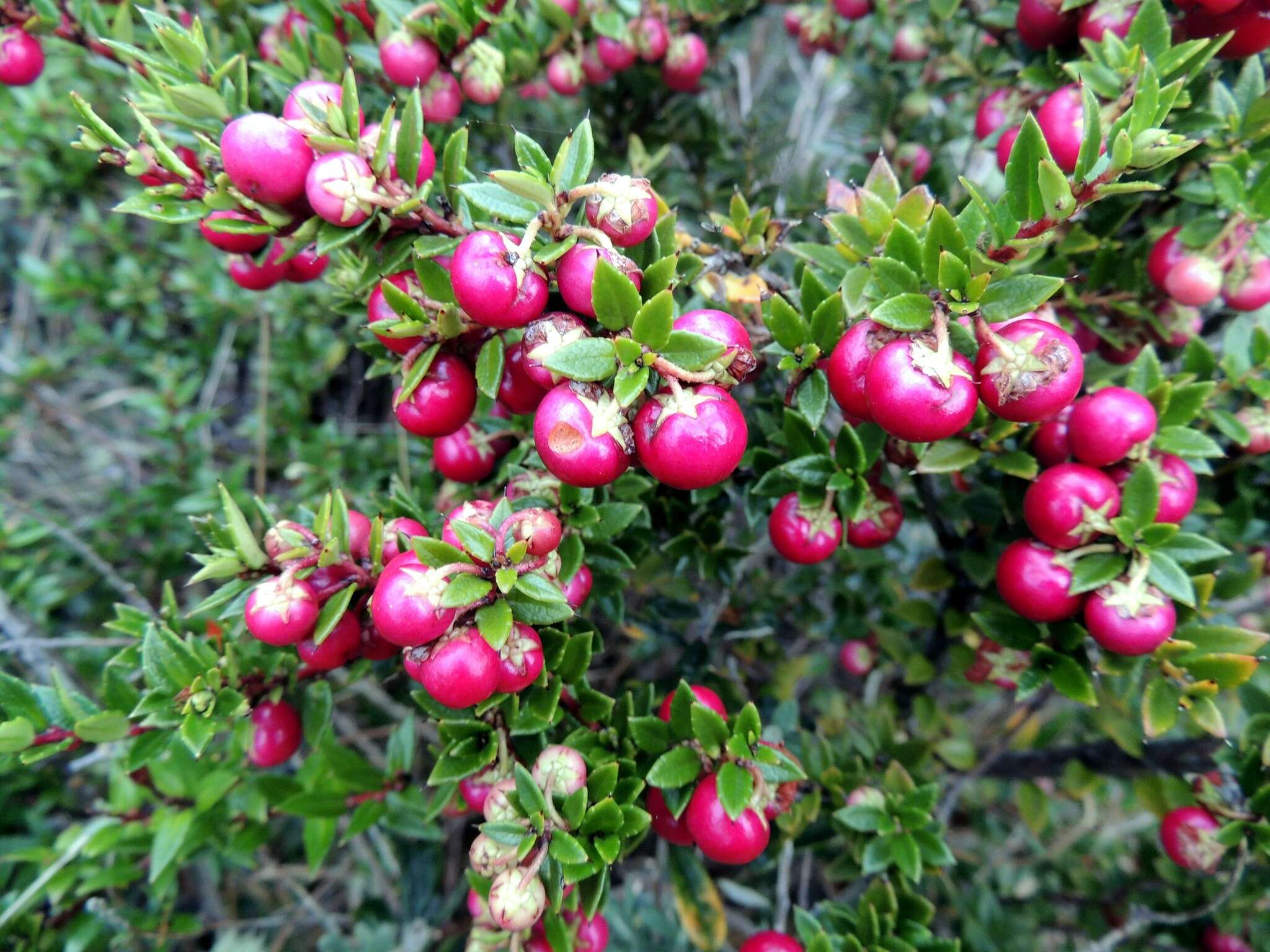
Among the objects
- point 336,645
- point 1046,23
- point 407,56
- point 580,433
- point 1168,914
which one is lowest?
point 1168,914

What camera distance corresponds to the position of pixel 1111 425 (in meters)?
1.60

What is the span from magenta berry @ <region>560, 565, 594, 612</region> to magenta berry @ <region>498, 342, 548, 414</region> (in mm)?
364

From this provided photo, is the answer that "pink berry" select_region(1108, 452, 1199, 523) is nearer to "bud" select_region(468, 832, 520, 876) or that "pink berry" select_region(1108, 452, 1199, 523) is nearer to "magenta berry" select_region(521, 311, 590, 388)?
"magenta berry" select_region(521, 311, 590, 388)

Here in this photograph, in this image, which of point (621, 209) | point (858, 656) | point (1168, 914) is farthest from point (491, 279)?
point (1168, 914)

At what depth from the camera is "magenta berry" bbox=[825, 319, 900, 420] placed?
1372 millimetres

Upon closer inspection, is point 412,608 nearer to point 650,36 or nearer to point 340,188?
point 340,188

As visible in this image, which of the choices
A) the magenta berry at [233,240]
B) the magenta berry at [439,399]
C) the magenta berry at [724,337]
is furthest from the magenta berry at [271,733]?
the magenta berry at [724,337]

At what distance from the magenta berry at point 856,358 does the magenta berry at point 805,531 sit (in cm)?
38

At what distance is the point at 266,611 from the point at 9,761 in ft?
2.70

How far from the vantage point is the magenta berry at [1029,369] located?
1.26 meters

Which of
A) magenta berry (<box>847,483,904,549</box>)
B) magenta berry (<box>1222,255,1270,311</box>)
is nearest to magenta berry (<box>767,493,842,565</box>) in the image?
magenta berry (<box>847,483,904,549</box>)

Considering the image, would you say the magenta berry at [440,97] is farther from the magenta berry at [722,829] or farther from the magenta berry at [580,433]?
the magenta berry at [722,829]

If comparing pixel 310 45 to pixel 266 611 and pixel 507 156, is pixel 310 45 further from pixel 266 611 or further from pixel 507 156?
pixel 266 611

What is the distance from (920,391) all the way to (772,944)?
1423 millimetres
